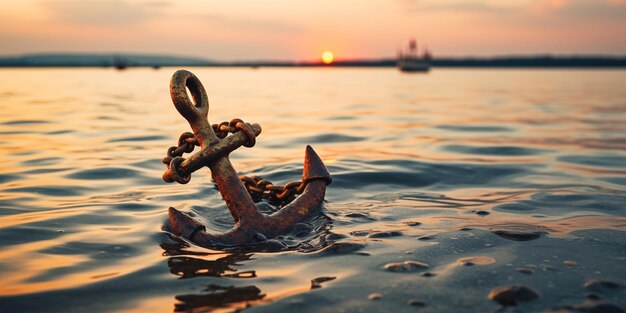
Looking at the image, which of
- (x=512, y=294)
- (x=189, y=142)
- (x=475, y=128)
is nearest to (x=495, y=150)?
(x=475, y=128)

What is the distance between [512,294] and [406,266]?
1.82 feet

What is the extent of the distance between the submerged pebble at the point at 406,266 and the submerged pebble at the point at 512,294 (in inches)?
16.6

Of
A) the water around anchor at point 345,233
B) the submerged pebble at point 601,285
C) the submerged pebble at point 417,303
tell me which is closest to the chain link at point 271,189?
the water around anchor at point 345,233

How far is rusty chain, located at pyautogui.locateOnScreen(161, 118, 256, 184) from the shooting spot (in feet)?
10.8

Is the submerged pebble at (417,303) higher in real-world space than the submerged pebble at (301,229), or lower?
lower

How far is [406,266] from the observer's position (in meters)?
2.88

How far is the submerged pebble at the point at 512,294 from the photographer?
2.44 m

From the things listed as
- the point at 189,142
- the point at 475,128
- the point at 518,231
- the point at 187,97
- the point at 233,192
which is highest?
the point at 187,97

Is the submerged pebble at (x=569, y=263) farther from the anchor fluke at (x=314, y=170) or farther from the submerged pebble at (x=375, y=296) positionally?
the anchor fluke at (x=314, y=170)

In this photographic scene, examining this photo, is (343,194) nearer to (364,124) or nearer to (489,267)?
(489,267)

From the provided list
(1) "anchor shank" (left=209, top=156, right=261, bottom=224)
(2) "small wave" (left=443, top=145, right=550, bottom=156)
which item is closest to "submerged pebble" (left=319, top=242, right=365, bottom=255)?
(1) "anchor shank" (left=209, top=156, right=261, bottom=224)

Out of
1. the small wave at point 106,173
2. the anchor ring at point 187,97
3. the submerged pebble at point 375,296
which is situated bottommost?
the submerged pebble at point 375,296

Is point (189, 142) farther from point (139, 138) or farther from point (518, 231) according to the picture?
point (139, 138)

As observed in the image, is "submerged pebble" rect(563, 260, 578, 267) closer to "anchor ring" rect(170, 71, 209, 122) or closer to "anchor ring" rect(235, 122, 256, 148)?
"anchor ring" rect(235, 122, 256, 148)
